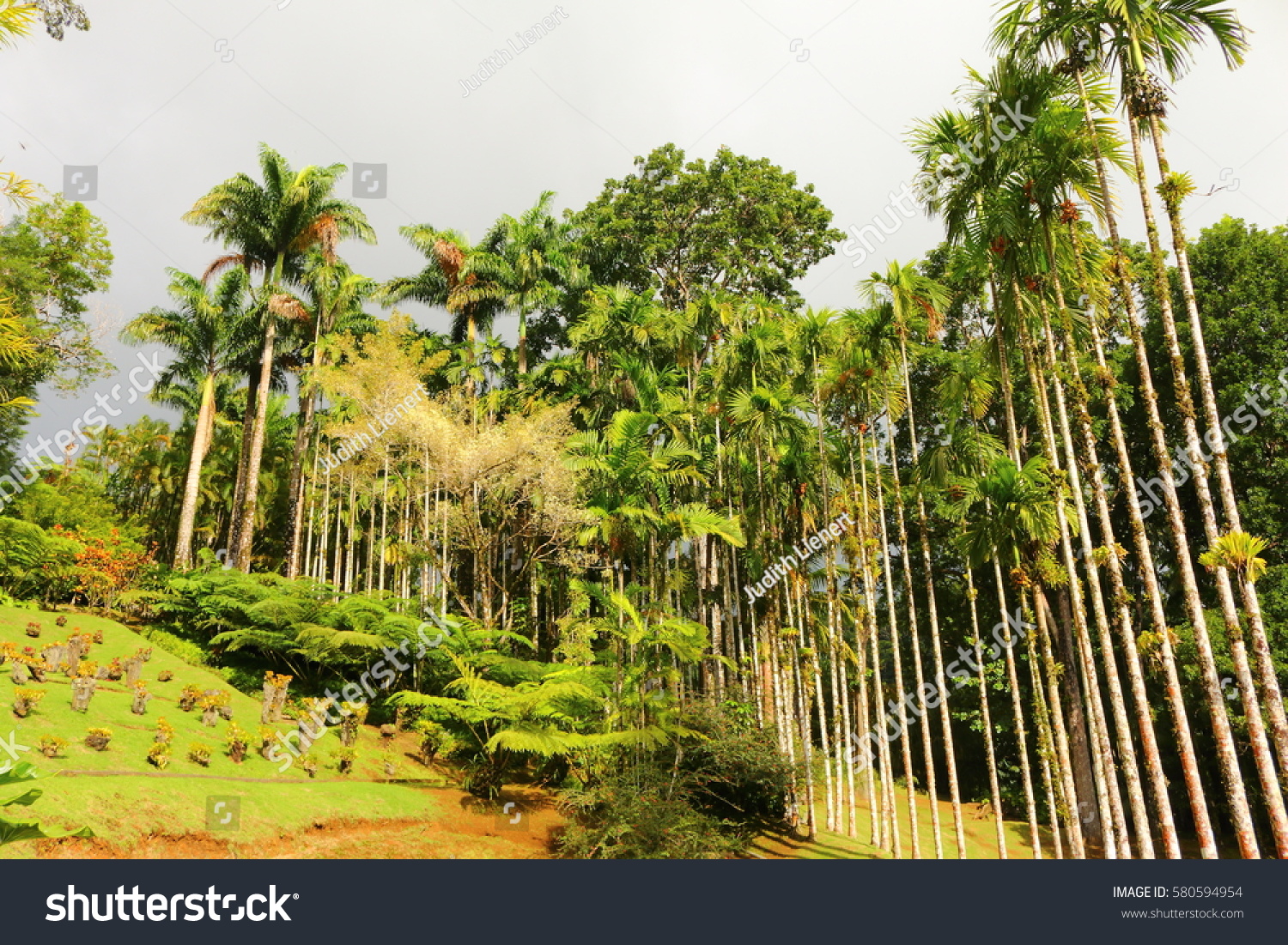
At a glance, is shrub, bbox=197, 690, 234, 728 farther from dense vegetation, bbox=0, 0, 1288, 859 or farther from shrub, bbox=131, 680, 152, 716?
dense vegetation, bbox=0, 0, 1288, 859

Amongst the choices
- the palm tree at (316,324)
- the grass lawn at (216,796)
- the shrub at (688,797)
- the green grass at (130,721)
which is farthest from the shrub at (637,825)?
the palm tree at (316,324)

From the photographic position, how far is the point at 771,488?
19547 mm

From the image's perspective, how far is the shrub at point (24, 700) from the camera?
11.1 meters

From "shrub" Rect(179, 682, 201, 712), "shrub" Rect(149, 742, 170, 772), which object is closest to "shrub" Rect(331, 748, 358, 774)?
"shrub" Rect(179, 682, 201, 712)

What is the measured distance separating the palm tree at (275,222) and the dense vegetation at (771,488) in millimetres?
141

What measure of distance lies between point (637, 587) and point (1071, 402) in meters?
8.39

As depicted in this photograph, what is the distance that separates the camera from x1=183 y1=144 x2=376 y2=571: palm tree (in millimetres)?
27781

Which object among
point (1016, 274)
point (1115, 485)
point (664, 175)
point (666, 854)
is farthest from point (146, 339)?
point (1115, 485)

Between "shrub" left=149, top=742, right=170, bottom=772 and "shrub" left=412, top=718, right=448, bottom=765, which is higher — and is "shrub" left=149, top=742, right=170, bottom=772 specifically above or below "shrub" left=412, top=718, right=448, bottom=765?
below

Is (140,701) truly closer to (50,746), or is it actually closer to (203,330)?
(50,746)

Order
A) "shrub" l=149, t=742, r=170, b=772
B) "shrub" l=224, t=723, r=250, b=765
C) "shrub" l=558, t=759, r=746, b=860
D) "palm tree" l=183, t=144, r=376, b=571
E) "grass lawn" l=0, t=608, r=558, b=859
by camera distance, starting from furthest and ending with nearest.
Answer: "palm tree" l=183, t=144, r=376, b=571 → "shrub" l=224, t=723, r=250, b=765 → "shrub" l=558, t=759, r=746, b=860 → "shrub" l=149, t=742, r=170, b=772 → "grass lawn" l=0, t=608, r=558, b=859

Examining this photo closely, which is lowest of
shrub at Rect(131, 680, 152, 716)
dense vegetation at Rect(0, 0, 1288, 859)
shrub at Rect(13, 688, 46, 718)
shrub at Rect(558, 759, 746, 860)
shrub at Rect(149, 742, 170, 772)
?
shrub at Rect(558, 759, 746, 860)

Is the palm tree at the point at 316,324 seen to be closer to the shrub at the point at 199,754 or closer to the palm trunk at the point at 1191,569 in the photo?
the shrub at the point at 199,754

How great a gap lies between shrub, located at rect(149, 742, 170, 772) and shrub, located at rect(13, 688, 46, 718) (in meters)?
1.66
